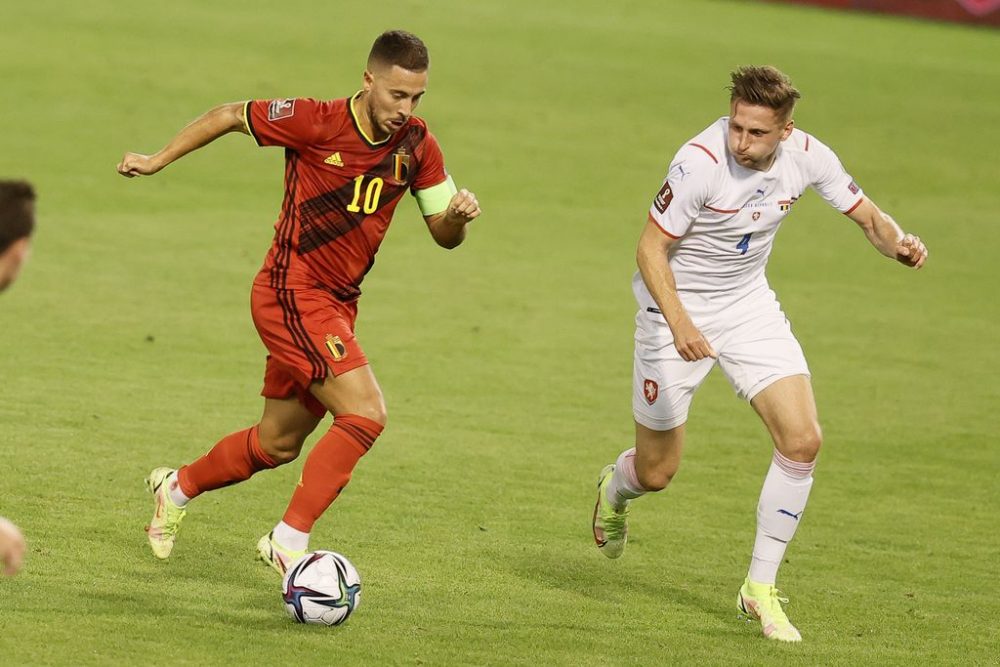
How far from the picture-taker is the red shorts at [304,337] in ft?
20.7

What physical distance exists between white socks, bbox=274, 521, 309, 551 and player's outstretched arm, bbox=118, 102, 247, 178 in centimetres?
158

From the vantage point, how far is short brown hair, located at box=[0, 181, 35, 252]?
436cm

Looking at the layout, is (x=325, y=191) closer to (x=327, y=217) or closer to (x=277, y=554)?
(x=327, y=217)

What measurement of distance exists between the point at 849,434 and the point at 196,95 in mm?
11779

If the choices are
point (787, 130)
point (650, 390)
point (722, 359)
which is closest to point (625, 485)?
point (650, 390)

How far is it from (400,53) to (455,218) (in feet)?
2.34

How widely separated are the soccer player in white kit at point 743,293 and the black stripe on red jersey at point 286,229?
149cm

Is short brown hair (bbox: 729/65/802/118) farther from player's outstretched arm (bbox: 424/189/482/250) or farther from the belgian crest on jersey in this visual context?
the belgian crest on jersey

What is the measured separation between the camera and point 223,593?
6484mm

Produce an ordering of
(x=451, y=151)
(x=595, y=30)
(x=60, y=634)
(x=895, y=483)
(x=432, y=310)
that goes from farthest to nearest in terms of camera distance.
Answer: (x=595, y=30)
(x=451, y=151)
(x=432, y=310)
(x=895, y=483)
(x=60, y=634)

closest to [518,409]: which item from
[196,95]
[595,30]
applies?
[196,95]

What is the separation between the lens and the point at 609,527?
24.4 feet

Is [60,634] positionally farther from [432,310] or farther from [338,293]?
[432,310]

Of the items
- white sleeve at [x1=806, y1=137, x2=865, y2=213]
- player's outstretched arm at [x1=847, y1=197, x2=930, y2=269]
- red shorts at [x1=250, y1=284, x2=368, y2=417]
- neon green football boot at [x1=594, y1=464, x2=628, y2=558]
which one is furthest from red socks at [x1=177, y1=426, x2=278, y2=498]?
player's outstretched arm at [x1=847, y1=197, x2=930, y2=269]
